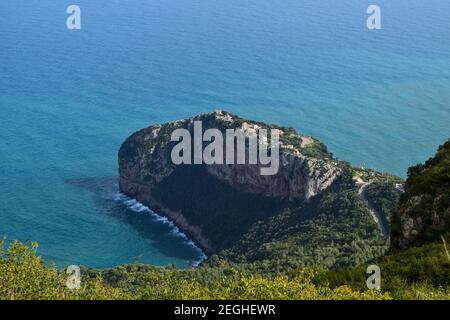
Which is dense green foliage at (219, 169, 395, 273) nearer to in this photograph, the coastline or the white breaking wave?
the white breaking wave

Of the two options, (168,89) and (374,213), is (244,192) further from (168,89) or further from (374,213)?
(168,89)

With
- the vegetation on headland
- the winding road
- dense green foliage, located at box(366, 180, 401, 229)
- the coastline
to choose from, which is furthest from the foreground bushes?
the coastline

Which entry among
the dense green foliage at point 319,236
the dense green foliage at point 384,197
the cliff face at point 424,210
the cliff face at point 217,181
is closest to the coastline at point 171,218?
the cliff face at point 217,181

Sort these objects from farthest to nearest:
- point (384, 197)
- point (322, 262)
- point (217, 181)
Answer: point (217, 181) → point (384, 197) → point (322, 262)

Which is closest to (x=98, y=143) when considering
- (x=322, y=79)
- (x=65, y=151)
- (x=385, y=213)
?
(x=65, y=151)

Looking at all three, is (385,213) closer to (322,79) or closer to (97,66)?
(322,79)

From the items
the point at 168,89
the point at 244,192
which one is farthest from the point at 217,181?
the point at 168,89
